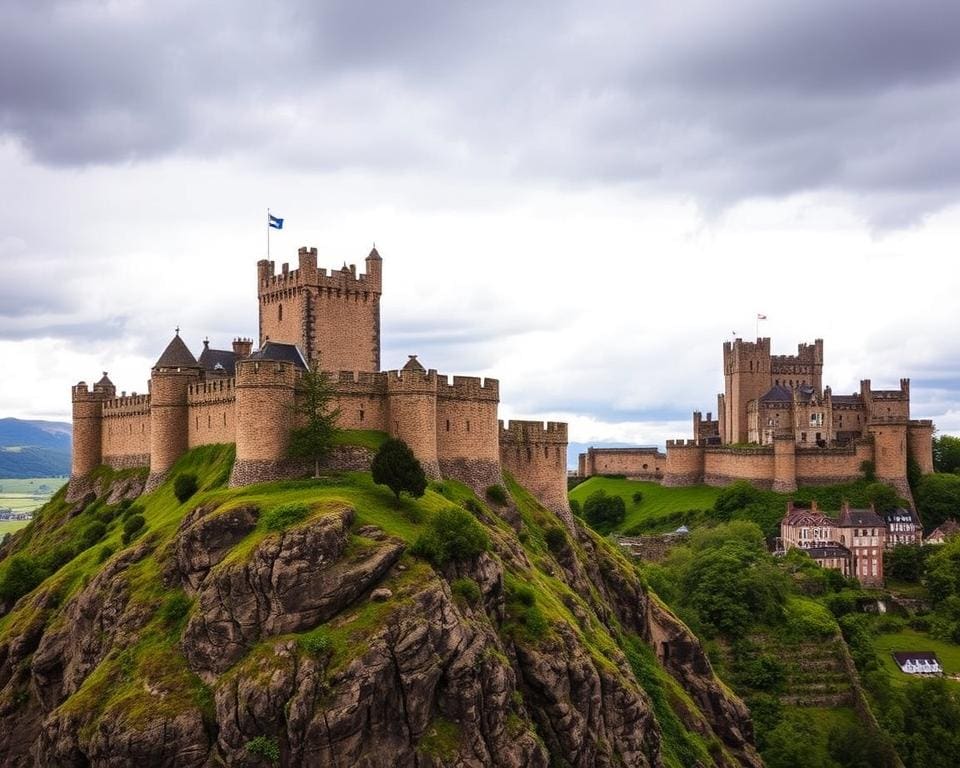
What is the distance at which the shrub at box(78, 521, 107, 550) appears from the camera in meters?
73.6

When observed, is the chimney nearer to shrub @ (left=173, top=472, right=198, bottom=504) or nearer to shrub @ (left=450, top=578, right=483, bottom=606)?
shrub @ (left=173, top=472, right=198, bottom=504)

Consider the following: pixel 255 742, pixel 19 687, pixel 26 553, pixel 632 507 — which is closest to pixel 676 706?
pixel 255 742

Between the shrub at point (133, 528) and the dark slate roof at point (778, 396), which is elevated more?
the dark slate roof at point (778, 396)

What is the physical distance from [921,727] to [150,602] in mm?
58757

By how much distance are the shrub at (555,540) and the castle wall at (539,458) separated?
7266mm

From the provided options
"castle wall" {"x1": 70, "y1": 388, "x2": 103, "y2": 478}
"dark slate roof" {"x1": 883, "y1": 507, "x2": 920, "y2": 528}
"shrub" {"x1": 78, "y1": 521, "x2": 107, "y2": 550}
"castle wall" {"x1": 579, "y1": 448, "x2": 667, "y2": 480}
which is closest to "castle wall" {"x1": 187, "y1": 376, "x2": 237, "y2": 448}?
"shrub" {"x1": 78, "y1": 521, "x2": 107, "y2": 550}

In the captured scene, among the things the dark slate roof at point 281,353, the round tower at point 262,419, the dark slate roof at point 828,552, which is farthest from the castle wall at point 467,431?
the dark slate roof at point 828,552

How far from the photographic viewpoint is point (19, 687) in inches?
2336

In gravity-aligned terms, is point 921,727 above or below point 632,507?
below

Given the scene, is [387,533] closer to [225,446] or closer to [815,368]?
[225,446]

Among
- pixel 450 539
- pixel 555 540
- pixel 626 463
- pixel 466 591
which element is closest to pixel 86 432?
pixel 555 540

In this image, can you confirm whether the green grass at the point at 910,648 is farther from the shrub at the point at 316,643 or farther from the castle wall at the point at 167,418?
the castle wall at the point at 167,418

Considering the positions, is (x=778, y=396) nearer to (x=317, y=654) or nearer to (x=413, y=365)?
(x=413, y=365)

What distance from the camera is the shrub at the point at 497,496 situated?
2869 inches
